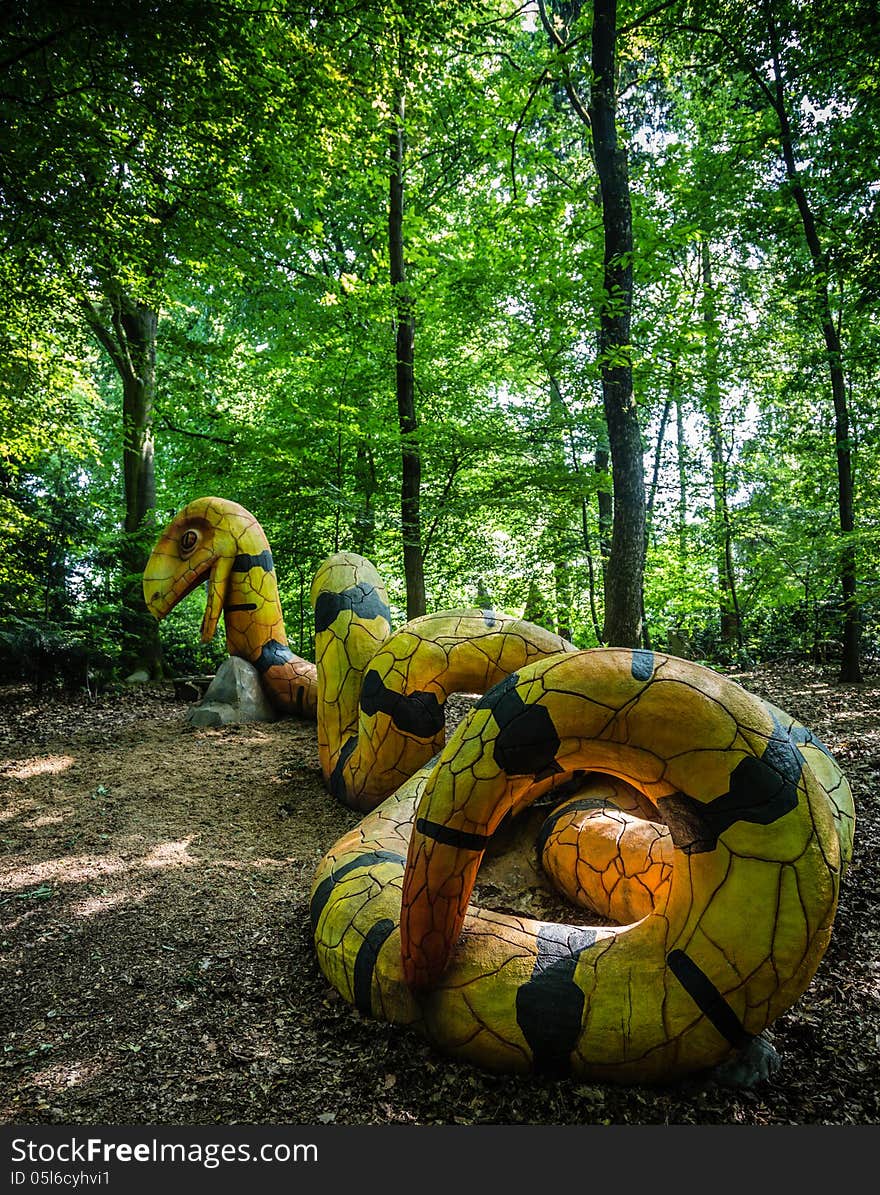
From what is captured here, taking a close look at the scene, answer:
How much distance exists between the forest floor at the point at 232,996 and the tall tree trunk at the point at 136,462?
3.93 meters

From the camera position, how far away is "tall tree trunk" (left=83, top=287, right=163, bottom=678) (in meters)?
8.28

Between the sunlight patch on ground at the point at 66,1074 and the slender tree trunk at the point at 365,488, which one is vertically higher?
the slender tree trunk at the point at 365,488

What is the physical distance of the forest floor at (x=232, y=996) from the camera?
1842 mm

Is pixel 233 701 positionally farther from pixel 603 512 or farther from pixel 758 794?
pixel 603 512

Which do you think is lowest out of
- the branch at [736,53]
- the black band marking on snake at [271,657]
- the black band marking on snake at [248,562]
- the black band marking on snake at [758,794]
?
the black band marking on snake at [271,657]

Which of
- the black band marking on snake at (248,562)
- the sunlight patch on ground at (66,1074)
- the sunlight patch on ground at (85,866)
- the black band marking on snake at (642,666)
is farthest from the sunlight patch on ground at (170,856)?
the black band marking on snake at (248,562)

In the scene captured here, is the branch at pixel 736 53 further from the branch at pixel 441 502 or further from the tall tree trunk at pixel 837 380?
the branch at pixel 441 502

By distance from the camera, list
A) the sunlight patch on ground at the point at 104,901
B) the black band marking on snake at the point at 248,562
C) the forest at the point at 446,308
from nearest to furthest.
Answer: the sunlight patch on ground at the point at 104,901 < the forest at the point at 446,308 < the black band marking on snake at the point at 248,562

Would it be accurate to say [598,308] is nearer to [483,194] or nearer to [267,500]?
[267,500]

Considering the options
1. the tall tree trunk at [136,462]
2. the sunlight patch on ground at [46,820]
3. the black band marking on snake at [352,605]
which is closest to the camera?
the sunlight patch on ground at [46,820]

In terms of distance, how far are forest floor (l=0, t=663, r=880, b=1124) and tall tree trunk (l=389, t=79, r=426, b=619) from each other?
12.5 ft

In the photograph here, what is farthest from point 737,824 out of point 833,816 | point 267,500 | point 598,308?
point 267,500

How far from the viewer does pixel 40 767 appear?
522 cm

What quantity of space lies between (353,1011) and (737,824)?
1459 mm
